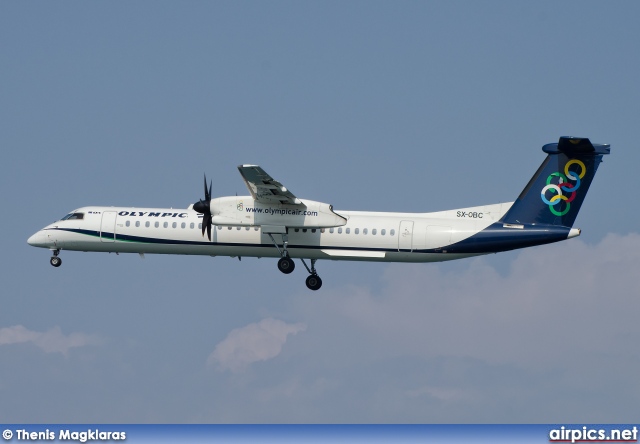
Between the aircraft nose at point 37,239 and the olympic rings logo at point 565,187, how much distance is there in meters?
18.4

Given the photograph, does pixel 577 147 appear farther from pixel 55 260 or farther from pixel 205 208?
pixel 55 260

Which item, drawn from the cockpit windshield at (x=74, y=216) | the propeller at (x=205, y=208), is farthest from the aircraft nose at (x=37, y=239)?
the propeller at (x=205, y=208)

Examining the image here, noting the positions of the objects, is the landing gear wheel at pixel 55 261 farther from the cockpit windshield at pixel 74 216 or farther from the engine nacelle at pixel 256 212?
the engine nacelle at pixel 256 212

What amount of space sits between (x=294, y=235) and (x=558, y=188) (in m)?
9.32

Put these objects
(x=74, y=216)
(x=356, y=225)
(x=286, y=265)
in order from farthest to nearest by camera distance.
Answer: (x=74, y=216) → (x=286, y=265) → (x=356, y=225)

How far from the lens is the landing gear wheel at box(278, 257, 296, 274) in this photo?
42125 millimetres

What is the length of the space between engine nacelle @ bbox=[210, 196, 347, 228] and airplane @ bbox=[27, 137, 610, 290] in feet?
0.11

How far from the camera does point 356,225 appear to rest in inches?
1640

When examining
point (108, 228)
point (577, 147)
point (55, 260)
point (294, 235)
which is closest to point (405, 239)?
point (294, 235)

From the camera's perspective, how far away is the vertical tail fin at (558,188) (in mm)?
40562

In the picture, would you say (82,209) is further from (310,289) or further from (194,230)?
(310,289)

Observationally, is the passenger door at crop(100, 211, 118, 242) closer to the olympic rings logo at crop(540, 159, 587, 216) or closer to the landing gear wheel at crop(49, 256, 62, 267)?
the landing gear wheel at crop(49, 256, 62, 267)

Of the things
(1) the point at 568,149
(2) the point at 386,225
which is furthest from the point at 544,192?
(2) the point at 386,225

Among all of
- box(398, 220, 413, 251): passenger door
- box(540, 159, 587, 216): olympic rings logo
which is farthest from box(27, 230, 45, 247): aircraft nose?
box(540, 159, 587, 216): olympic rings logo
